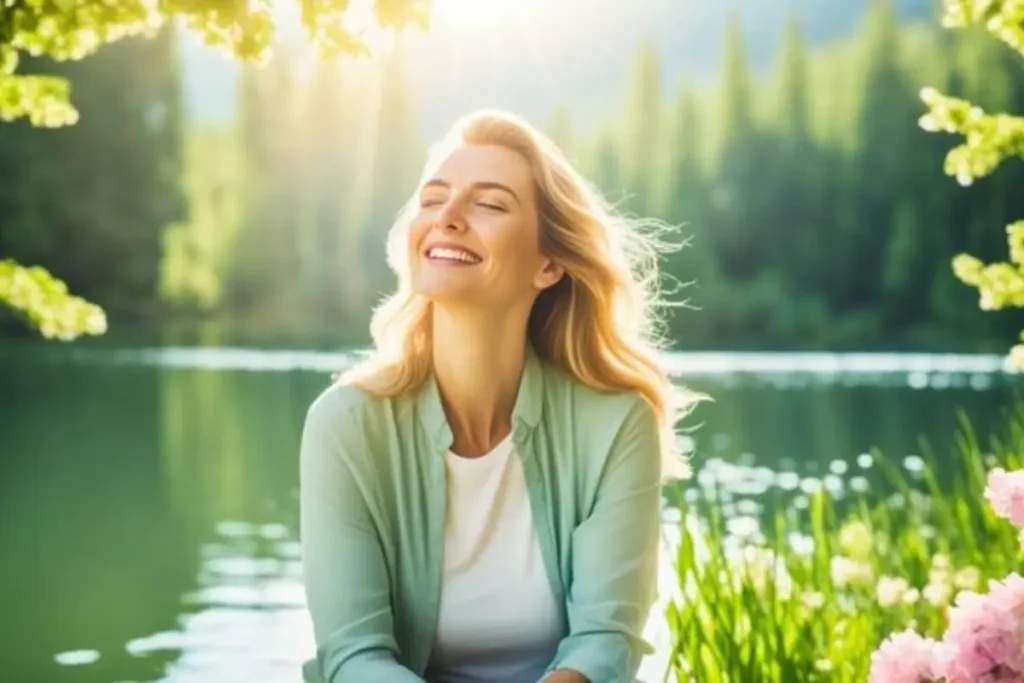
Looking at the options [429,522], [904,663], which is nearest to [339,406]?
[429,522]

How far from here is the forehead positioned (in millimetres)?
2156

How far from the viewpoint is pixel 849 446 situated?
1375cm

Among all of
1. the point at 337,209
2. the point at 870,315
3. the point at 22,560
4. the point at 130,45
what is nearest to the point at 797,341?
the point at 870,315

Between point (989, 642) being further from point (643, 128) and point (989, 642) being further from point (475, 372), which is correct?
point (643, 128)

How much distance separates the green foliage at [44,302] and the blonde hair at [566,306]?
0.35m

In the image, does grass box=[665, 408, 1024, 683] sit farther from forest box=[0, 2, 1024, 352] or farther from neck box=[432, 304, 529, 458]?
forest box=[0, 2, 1024, 352]

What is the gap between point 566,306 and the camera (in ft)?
7.65

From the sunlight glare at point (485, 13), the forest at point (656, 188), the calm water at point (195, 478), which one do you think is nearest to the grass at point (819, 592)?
the calm water at point (195, 478)

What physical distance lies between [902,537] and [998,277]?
1.41 meters

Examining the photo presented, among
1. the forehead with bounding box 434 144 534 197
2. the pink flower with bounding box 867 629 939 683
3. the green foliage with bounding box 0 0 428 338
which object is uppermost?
the green foliage with bounding box 0 0 428 338

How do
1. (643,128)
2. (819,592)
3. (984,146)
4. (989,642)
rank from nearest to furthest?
(989,642) < (984,146) < (819,592) < (643,128)

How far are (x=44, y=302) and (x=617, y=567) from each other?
83cm

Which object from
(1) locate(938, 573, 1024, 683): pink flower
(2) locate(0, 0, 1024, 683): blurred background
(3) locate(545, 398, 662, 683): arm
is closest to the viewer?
(1) locate(938, 573, 1024, 683): pink flower

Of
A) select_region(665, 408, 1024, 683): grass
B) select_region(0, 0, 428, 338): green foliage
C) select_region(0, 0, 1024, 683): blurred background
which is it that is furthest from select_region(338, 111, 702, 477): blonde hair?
select_region(0, 0, 1024, 683): blurred background
